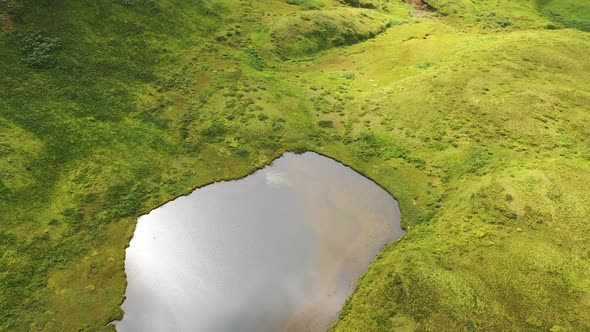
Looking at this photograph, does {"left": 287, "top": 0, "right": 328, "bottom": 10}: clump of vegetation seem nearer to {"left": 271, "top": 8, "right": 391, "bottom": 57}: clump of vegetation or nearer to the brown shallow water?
{"left": 271, "top": 8, "right": 391, "bottom": 57}: clump of vegetation

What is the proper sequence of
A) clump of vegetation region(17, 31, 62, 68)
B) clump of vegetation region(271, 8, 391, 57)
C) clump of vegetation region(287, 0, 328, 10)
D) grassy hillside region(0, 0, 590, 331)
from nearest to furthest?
grassy hillside region(0, 0, 590, 331)
clump of vegetation region(17, 31, 62, 68)
clump of vegetation region(271, 8, 391, 57)
clump of vegetation region(287, 0, 328, 10)

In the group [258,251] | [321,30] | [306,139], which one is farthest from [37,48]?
[321,30]

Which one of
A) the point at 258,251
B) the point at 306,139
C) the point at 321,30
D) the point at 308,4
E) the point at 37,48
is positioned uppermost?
the point at 37,48

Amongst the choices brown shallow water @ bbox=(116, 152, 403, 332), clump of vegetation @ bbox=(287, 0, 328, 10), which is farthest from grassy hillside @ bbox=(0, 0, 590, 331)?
clump of vegetation @ bbox=(287, 0, 328, 10)

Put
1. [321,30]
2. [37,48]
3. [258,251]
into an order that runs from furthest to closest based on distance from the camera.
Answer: [321,30], [37,48], [258,251]

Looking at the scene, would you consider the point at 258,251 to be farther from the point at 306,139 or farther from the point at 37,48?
the point at 37,48

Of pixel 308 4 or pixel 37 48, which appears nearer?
pixel 37 48
